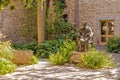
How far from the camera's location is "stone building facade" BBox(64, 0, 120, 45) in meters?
17.8

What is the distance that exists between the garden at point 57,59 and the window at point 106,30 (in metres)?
3.02

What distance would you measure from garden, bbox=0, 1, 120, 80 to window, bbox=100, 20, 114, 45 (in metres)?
3.02

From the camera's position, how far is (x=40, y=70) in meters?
8.62

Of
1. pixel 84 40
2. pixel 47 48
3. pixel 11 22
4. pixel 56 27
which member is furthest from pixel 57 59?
pixel 11 22

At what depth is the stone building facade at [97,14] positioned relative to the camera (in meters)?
17.8

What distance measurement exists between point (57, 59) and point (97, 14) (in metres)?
8.72

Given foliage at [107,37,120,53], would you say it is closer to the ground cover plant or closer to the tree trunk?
the tree trunk

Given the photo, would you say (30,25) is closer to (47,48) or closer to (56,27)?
(56,27)

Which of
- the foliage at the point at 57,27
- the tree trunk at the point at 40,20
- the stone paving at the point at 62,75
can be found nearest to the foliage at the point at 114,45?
the foliage at the point at 57,27

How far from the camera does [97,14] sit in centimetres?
1800

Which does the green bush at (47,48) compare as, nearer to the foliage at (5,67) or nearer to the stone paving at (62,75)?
the stone paving at (62,75)

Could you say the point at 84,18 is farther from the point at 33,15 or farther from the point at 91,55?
the point at 91,55

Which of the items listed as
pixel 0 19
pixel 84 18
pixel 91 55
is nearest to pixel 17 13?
pixel 0 19

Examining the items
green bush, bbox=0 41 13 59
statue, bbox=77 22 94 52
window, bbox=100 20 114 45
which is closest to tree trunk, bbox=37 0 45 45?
statue, bbox=77 22 94 52
